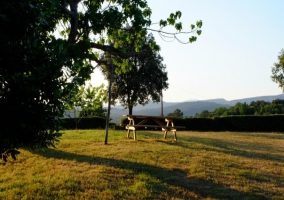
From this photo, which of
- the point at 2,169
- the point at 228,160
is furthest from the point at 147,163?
the point at 2,169

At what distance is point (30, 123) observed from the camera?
156 inches

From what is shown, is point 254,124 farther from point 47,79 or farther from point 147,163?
point 47,79

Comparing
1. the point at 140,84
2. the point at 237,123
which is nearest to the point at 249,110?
the point at 140,84

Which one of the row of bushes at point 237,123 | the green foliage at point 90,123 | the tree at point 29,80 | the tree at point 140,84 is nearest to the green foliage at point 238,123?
the row of bushes at point 237,123

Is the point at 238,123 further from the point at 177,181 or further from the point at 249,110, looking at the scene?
the point at 249,110

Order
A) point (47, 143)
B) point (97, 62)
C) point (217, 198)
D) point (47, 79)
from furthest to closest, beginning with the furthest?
point (97, 62) < point (217, 198) < point (47, 143) < point (47, 79)

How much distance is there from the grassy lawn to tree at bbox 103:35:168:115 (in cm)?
3159

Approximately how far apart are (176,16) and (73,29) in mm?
2980

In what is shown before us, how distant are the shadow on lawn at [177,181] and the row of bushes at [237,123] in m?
21.5

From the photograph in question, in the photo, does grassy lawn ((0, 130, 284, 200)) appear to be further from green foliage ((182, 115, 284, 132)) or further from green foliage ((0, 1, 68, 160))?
green foliage ((182, 115, 284, 132))

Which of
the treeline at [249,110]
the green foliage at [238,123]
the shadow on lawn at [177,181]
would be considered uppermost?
the treeline at [249,110]

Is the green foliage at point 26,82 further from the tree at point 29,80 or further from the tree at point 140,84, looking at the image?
the tree at point 140,84

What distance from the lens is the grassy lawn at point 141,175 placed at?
7.05m

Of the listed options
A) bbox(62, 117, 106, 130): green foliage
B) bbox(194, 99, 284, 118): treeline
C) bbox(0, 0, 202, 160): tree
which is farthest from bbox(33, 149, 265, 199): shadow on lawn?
bbox(194, 99, 284, 118): treeline
